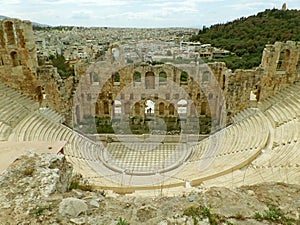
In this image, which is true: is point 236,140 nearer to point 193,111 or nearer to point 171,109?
point 193,111

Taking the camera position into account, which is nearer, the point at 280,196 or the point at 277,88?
the point at 280,196

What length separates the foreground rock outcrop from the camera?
9.82ft

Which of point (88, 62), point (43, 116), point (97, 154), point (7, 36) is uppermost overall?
point (7, 36)

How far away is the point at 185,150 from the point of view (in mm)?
13125

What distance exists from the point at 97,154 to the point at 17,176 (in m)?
9.03

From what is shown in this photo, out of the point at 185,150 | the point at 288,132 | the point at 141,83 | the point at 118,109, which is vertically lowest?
the point at 185,150

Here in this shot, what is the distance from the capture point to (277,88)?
46.4ft

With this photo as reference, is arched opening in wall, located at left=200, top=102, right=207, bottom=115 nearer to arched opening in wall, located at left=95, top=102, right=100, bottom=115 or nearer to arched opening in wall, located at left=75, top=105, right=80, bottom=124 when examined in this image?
arched opening in wall, located at left=95, top=102, right=100, bottom=115

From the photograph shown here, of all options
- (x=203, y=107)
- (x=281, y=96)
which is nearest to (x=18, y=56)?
(x=203, y=107)

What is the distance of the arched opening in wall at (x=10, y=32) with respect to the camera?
1250 cm

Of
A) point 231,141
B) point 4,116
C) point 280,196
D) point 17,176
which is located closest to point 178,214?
point 280,196

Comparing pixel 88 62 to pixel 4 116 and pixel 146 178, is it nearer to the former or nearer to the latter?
pixel 4 116

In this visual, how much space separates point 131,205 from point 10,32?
13.3 m

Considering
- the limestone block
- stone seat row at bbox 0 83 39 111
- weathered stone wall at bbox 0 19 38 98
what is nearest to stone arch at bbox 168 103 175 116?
stone seat row at bbox 0 83 39 111
